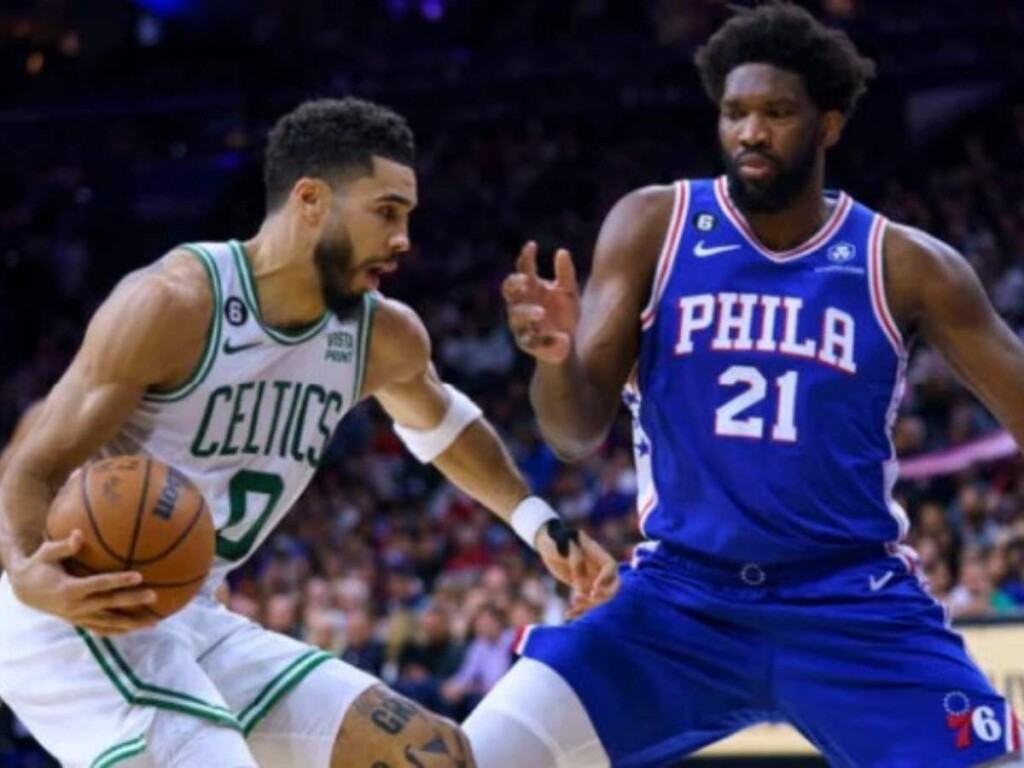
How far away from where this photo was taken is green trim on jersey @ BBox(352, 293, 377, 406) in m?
5.39

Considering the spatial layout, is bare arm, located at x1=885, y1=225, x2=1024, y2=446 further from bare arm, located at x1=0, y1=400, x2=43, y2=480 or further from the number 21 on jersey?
bare arm, located at x1=0, y1=400, x2=43, y2=480

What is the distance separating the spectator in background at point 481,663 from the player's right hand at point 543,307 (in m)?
6.46

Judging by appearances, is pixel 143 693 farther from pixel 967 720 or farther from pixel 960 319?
pixel 960 319

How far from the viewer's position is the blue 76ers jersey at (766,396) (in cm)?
493

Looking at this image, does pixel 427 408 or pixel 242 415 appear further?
pixel 427 408

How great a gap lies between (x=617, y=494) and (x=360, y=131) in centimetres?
835

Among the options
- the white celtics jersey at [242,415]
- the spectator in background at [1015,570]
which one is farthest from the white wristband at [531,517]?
the spectator in background at [1015,570]

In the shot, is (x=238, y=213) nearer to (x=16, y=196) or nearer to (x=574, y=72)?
(x=16, y=196)

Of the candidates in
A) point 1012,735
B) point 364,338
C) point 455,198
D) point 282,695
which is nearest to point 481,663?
point 364,338

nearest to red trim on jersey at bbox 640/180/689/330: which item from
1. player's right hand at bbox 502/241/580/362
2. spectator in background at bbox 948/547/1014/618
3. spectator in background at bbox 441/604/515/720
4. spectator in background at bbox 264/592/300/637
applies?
player's right hand at bbox 502/241/580/362

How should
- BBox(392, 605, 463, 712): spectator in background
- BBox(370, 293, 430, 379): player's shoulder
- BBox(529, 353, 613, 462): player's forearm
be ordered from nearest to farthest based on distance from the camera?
1. BBox(529, 353, 613, 462): player's forearm
2. BBox(370, 293, 430, 379): player's shoulder
3. BBox(392, 605, 463, 712): spectator in background

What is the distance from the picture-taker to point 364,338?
5.40 metres

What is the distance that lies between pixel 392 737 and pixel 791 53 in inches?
70.9

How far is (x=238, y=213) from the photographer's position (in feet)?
65.9
